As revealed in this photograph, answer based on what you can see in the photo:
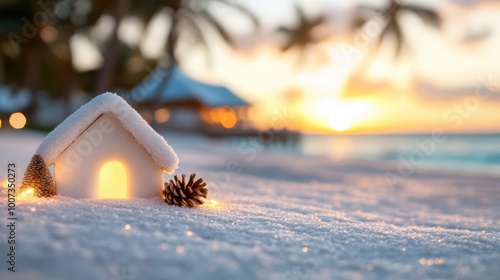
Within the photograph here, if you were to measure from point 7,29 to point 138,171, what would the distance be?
26.2 metres

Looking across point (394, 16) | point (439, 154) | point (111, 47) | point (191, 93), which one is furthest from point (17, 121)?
point (439, 154)

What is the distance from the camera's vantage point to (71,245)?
10.3 ft

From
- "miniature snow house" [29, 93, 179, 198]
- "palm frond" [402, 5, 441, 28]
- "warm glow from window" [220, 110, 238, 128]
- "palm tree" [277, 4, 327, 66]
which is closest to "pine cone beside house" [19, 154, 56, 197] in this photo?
"miniature snow house" [29, 93, 179, 198]

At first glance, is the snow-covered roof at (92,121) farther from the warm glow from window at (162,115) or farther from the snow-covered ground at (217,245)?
the warm glow from window at (162,115)

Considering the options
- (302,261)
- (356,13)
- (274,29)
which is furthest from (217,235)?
(274,29)

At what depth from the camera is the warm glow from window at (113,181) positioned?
4.63m

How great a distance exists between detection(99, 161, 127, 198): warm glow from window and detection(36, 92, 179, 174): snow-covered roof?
338 mm

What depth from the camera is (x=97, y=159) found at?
455 cm

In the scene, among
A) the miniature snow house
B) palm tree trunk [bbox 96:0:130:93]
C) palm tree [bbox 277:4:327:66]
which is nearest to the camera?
the miniature snow house

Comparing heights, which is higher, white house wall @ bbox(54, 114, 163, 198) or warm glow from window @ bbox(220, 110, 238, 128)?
warm glow from window @ bbox(220, 110, 238, 128)

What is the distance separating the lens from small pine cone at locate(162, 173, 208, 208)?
15.2 ft

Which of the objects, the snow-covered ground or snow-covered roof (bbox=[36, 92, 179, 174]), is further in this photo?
snow-covered roof (bbox=[36, 92, 179, 174])

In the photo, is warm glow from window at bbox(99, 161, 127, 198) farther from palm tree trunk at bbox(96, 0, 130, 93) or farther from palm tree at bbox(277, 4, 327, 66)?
palm tree at bbox(277, 4, 327, 66)

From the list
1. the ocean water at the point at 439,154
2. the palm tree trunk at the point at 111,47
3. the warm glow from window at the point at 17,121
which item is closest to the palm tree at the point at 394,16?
the ocean water at the point at 439,154
